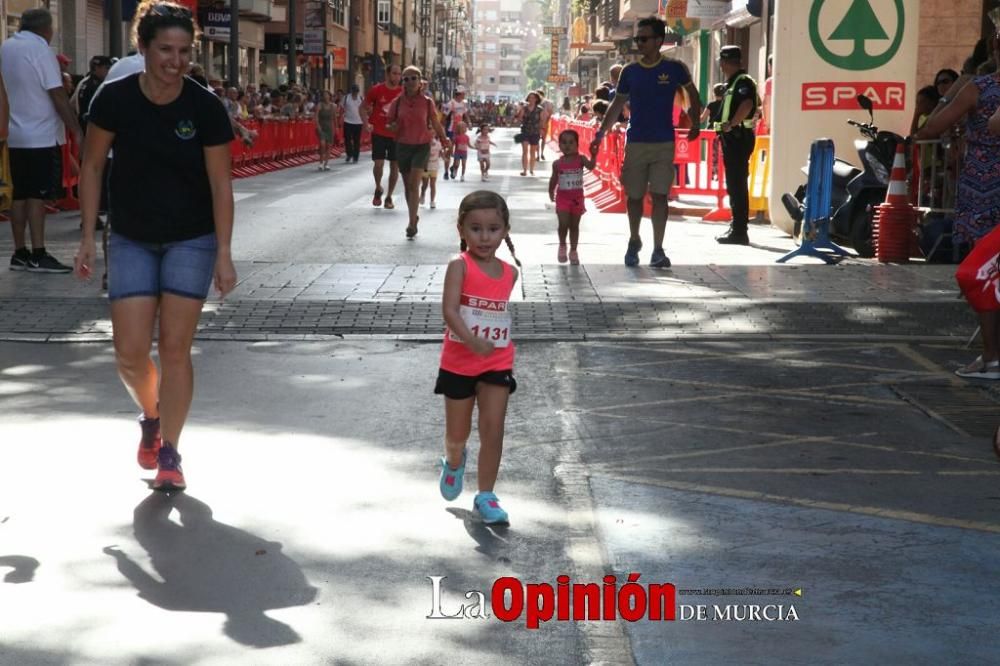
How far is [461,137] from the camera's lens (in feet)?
101

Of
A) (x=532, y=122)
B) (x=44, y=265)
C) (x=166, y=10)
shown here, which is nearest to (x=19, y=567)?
(x=166, y=10)

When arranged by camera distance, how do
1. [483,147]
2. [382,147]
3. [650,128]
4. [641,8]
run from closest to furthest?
[650,128]
[382,147]
[483,147]
[641,8]

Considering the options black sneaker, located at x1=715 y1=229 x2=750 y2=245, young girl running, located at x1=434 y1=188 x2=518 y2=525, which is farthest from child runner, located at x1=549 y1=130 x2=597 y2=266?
young girl running, located at x1=434 y1=188 x2=518 y2=525

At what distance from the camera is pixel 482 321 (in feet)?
18.2

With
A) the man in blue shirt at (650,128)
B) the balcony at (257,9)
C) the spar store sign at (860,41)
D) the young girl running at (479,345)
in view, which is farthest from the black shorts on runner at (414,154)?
the balcony at (257,9)

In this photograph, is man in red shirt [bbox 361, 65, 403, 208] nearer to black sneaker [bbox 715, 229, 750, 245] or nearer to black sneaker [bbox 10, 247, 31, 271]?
black sneaker [bbox 715, 229, 750, 245]

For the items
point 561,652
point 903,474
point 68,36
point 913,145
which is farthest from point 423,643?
point 68,36

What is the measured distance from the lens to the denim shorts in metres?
5.92

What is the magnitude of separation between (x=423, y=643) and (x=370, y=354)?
5009 mm

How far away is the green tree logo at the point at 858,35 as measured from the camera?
54.6ft

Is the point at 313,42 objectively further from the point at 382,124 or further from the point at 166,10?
the point at 166,10

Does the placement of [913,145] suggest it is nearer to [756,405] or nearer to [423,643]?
[756,405]

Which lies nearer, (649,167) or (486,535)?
(486,535)

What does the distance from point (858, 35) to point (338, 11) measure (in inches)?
2500
